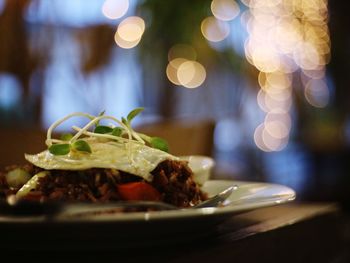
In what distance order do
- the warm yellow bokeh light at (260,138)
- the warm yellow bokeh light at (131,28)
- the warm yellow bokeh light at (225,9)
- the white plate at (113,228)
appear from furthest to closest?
the warm yellow bokeh light at (260,138), the warm yellow bokeh light at (225,9), the warm yellow bokeh light at (131,28), the white plate at (113,228)

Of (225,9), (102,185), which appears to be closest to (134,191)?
(102,185)

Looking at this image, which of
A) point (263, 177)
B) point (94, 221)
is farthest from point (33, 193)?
point (263, 177)

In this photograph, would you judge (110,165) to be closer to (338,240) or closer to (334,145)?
(338,240)

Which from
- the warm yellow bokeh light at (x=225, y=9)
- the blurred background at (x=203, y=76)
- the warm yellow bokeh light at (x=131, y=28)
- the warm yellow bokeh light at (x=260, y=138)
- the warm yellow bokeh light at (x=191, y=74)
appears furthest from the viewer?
the warm yellow bokeh light at (x=260, y=138)

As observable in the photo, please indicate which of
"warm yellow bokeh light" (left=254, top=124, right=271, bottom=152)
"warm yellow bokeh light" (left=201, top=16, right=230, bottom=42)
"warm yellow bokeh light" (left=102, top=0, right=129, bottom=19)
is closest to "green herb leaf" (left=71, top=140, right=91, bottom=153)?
"warm yellow bokeh light" (left=102, top=0, right=129, bottom=19)

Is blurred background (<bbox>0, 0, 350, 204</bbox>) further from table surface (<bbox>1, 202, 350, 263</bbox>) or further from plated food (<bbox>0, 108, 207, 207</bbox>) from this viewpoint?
plated food (<bbox>0, 108, 207, 207</bbox>)

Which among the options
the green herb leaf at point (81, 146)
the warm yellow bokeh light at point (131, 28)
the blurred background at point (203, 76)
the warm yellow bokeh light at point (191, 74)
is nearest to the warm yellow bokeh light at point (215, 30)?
the blurred background at point (203, 76)

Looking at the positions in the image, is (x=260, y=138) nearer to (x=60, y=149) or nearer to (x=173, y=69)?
(x=173, y=69)

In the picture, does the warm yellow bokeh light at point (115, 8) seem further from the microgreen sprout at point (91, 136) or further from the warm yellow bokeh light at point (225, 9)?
the microgreen sprout at point (91, 136)
